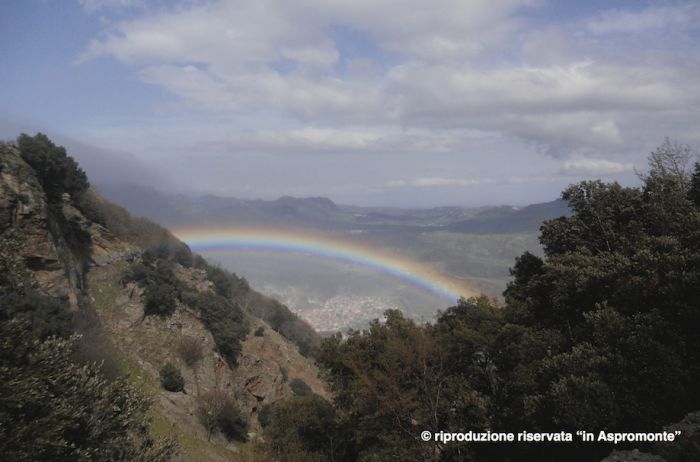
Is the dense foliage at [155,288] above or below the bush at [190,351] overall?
above

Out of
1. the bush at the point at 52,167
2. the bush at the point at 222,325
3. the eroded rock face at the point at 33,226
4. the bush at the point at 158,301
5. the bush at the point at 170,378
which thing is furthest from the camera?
the bush at the point at 222,325

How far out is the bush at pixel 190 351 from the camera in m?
34.8

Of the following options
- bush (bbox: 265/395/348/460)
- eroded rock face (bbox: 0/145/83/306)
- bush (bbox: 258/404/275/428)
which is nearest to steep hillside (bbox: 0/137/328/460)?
eroded rock face (bbox: 0/145/83/306)

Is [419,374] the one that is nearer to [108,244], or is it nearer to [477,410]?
[477,410]

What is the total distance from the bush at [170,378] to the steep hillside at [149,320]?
0.31 feet

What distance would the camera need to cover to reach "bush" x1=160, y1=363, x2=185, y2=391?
30.7m

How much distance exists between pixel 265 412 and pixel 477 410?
24.4 m

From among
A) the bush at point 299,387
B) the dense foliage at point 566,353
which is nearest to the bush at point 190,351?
the bush at point 299,387

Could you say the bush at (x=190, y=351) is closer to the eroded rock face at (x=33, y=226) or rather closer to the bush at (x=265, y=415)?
the bush at (x=265, y=415)

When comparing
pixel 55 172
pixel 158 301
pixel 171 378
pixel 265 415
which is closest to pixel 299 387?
pixel 265 415

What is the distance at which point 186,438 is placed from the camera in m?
25.9

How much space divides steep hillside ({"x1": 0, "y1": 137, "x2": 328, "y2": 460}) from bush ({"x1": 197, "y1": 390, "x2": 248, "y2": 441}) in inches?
3.2

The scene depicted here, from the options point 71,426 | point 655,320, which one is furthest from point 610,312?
point 71,426

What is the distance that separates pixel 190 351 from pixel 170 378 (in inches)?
170
